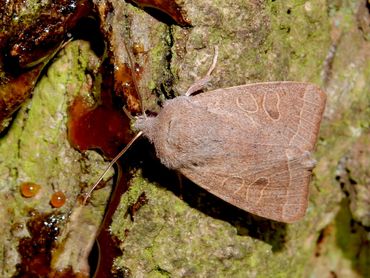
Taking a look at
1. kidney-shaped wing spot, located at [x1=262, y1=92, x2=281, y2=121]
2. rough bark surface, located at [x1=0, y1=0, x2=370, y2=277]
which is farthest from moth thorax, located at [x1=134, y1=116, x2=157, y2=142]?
kidney-shaped wing spot, located at [x1=262, y1=92, x2=281, y2=121]

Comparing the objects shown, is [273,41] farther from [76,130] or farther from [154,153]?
[76,130]

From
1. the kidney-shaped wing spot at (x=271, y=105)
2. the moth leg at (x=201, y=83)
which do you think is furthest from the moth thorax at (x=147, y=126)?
the kidney-shaped wing spot at (x=271, y=105)

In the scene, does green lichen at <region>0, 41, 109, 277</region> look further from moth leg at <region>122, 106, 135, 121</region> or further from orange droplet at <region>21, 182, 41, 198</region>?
moth leg at <region>122, 106, 135, 121</region>

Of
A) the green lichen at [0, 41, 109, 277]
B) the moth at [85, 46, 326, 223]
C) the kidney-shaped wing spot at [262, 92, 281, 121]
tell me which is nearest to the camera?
the moth at [85, 46, 326, 223]

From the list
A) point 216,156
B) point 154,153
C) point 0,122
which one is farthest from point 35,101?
point 216,156

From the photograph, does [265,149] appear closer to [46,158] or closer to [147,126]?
[147,126]

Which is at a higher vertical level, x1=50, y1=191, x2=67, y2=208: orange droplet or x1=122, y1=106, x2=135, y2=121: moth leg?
x1=122, y1=106, x2=135, y2=121: moth leg

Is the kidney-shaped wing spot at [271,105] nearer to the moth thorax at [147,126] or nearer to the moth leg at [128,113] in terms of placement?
the moth thorax at [147,126]
